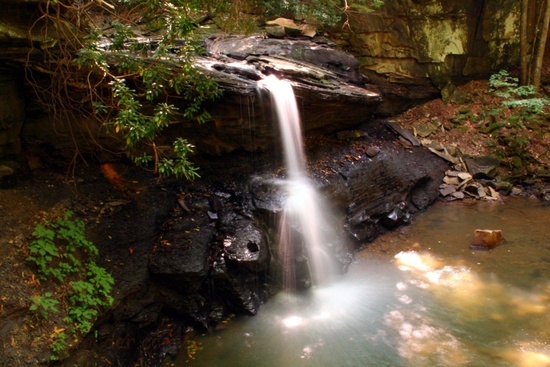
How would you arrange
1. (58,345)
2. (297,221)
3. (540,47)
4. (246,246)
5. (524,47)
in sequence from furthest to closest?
(524,47) < (540,47) < (297,221) < (246,246) < (58,345)

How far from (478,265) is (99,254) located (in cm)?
613

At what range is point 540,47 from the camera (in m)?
10.4

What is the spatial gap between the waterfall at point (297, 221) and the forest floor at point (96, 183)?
2.57 meters

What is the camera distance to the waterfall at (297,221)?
6230 mm

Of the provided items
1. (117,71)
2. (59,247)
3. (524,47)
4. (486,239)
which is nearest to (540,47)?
(524,47)

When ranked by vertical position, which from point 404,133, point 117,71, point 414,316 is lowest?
point 414,316

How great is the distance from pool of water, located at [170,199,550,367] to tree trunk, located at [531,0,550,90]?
556cm

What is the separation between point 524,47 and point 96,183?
38.7 ft

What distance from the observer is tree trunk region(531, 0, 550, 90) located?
33.5ft

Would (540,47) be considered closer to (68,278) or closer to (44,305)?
(68,278)

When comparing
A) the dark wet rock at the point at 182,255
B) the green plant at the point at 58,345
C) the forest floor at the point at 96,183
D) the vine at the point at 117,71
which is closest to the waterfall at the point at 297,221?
the dark wet rock at the point at 182,255

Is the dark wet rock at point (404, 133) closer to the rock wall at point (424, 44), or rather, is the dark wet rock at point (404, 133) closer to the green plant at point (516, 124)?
the rock wall at point (424, 44)

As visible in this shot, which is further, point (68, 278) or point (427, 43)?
point (427, 43)

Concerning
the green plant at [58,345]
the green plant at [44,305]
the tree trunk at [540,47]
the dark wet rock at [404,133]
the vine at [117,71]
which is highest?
the tree trunk at [540,47]
